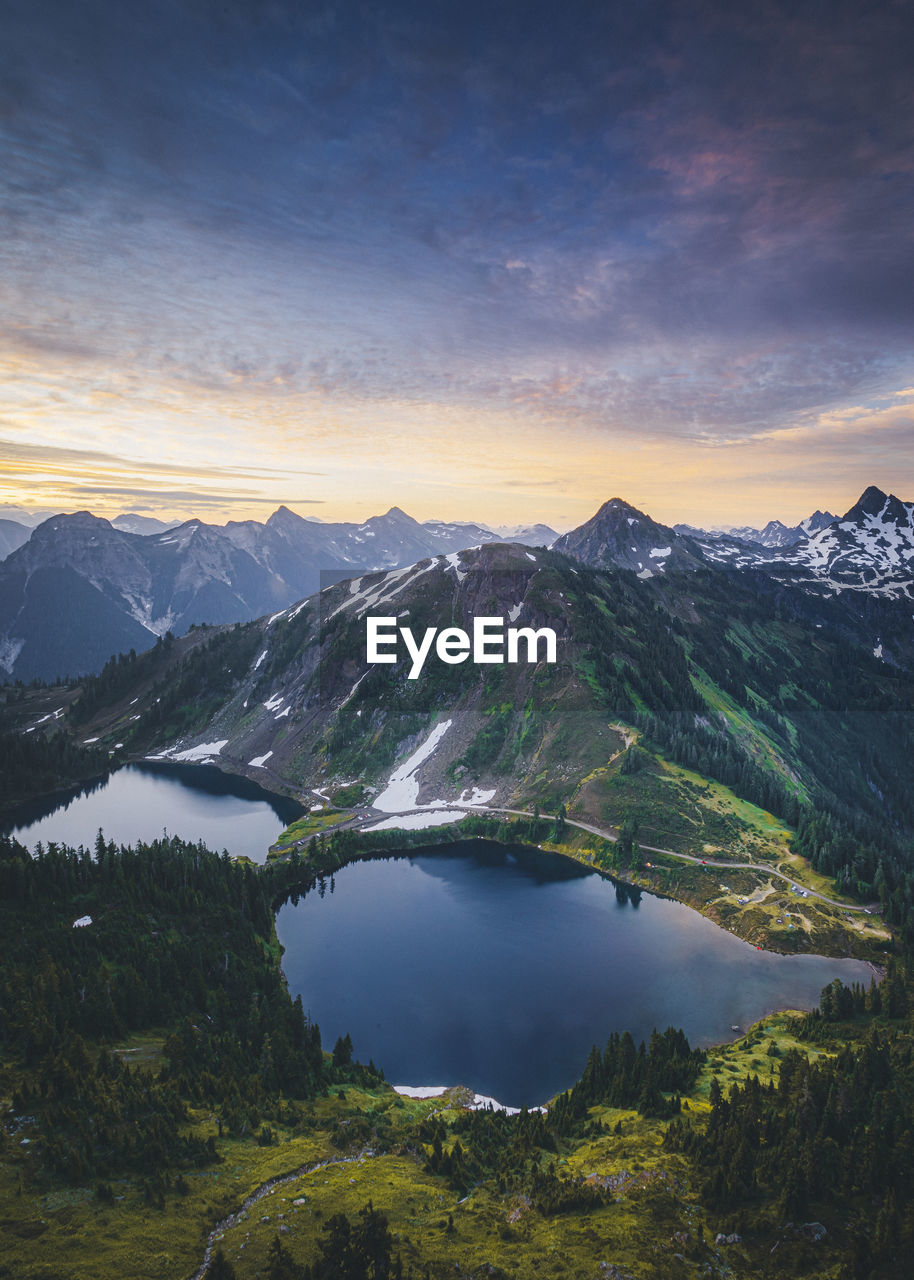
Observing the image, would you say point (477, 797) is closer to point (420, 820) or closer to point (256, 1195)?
point (420, 820)

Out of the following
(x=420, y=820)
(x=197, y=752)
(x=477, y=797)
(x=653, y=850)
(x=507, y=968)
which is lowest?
(x=507, y=968)

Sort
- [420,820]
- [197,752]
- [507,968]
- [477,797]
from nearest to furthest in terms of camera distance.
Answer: [507,968], [420,820], [477,797], [197,752]

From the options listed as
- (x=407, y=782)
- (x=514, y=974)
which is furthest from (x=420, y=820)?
(x=514, y=974)

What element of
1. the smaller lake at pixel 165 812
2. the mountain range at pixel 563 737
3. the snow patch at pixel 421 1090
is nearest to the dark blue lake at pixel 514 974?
the snow patch at pixel 421 1090

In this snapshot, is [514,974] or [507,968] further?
[507,968]

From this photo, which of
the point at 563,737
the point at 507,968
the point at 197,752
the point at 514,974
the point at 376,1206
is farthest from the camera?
the point at 197,752

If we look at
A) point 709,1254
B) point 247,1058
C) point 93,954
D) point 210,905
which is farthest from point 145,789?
point 709,1254
